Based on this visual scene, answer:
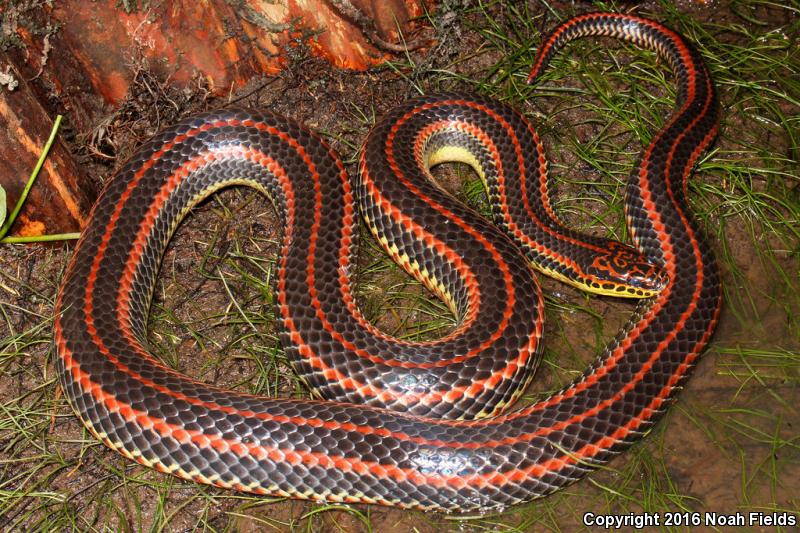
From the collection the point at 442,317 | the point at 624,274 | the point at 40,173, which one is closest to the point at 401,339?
the point at 442,317

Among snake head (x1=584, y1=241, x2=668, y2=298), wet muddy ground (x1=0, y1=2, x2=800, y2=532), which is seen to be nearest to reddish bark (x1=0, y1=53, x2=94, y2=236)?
wet muddy ground (x1=0, y1=2, x2=800, y2=532)

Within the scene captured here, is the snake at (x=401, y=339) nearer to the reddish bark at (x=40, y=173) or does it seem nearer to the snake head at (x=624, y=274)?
the snake head at (x=624, y=274)

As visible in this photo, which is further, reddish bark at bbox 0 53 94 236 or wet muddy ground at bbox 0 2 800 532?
reddish bark at bbox 0 53 94 236

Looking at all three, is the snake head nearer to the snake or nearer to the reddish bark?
the snake

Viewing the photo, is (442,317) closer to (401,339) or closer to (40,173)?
(401,339)

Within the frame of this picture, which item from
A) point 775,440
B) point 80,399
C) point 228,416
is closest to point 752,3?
point 775,440

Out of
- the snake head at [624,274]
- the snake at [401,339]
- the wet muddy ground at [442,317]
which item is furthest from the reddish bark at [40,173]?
the snake head at [624,274]

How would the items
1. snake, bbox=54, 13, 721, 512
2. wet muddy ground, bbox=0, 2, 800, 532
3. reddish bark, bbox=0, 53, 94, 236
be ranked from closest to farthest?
1. snake, bbox=54, 13, 721, 512
2. wet muddy ground, bbox=0, 2, 800, 532
3. reddish bark, bbox=0, 53, 94, 236
